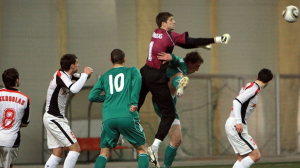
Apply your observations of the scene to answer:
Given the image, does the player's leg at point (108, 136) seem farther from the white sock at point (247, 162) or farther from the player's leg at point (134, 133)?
the white sock at point (247, 162)

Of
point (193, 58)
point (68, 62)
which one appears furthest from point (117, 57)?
point (193, 58)

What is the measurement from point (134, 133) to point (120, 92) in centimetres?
50

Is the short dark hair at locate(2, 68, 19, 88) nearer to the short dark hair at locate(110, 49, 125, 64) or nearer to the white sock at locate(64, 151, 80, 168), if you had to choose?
the white sock at locate(64, 151, 80, 168)

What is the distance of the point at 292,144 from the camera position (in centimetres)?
1270

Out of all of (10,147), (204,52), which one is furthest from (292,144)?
(10,147)

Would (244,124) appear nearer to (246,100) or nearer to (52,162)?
(246,100)

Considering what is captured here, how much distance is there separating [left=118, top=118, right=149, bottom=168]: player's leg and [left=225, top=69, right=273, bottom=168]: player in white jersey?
56.7 inches

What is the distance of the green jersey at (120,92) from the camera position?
6.12 metres

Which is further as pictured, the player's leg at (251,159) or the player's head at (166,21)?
the player's head at (166,21)

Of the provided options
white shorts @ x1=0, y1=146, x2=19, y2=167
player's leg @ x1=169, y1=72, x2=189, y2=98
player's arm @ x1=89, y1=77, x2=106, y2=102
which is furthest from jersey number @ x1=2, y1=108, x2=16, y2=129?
player's leg @ x1=169, y1=72, x2=189, y2=98

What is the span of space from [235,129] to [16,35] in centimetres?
628

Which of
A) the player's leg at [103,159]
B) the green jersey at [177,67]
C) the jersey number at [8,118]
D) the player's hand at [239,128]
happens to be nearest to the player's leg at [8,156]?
the jersey number at [8,118]

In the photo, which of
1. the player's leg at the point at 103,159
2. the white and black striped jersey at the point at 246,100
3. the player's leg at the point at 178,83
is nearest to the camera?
the player's leg at the point at 103,159

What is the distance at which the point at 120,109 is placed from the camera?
20.0 ft
